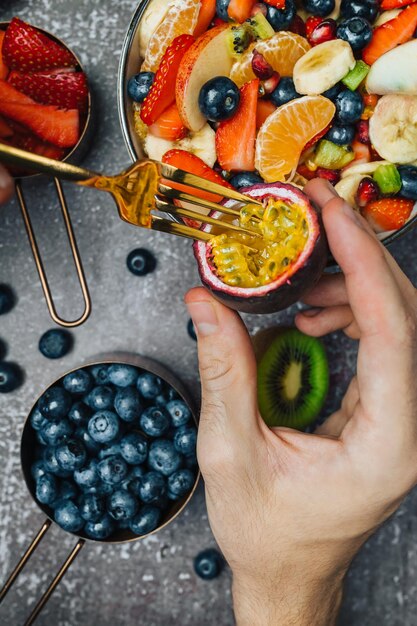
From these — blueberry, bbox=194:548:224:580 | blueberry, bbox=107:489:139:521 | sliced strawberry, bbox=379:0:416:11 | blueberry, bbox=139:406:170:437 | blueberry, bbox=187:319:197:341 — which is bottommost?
blueberry, bbox=194:548:224:580

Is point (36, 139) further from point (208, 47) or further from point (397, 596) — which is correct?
point (397, 596)

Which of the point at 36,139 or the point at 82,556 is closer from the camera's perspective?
the point at 36,139

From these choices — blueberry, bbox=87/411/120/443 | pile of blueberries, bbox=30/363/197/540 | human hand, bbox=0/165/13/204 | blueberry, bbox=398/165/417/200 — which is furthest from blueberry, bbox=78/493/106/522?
blueberry, bbox=398/165/417/200

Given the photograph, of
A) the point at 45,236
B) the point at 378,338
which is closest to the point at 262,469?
the point at 378,338

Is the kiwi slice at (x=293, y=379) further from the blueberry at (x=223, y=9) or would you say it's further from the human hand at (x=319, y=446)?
the blueberry at (x=223, y=9)

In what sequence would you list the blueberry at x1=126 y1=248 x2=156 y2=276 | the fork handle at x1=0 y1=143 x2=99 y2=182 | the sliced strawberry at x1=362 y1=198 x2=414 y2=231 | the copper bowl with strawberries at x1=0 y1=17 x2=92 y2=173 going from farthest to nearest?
the blueberry at x1=126 y1=248 x2=156 y2=276, the copper bowl with strawberries at x1=0 y1=17 x2=92 y2=173, the sliced strawberry at x1=362 y1=198 x2=414 y2=231, the fork handle at x1=0 y1=143 x2=99 y2=182

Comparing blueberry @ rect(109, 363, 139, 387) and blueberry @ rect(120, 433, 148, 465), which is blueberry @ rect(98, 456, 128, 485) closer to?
blueberry @ rect(120, 433, 148, 465)

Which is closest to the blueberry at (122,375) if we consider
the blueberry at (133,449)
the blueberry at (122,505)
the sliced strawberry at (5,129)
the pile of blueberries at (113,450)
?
the pile of blueberries at (113,450)
